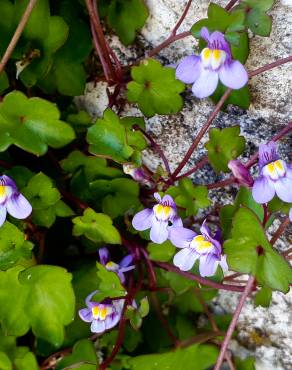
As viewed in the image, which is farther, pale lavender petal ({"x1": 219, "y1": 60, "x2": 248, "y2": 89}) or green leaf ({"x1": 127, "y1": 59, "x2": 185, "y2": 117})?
green leaf ({"x1": 127, "y1": 59, "x2": 185, "y2": 117})

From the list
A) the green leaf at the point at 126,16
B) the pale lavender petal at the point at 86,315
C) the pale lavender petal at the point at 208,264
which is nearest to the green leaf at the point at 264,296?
the pale lavender petal at the point at 208,264

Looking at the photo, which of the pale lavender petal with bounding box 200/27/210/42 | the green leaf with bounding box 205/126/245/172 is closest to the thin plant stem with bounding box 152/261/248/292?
Result: the green leaf with bounding box 205/126/245/172

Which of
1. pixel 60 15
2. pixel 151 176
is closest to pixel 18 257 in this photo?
pixel 151 176

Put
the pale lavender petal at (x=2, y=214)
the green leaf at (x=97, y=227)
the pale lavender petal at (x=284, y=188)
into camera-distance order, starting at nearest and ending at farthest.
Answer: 1. the pale lavender petal at (x=284, y=188)
2. the pale lavender petal at (x=2, y=214)
3. the green leaf at (x=97, y=227)

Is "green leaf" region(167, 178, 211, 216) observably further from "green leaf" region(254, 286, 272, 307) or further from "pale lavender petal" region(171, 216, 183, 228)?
"green leaf" region(254, 286, 272, 307)

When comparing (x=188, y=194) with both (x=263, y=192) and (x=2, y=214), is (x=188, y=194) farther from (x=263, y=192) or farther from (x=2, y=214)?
(x=2, y=214)

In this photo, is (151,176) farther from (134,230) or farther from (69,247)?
(69,247)

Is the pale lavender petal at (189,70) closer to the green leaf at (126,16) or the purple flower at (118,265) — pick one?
the green leaf at (126,16)
